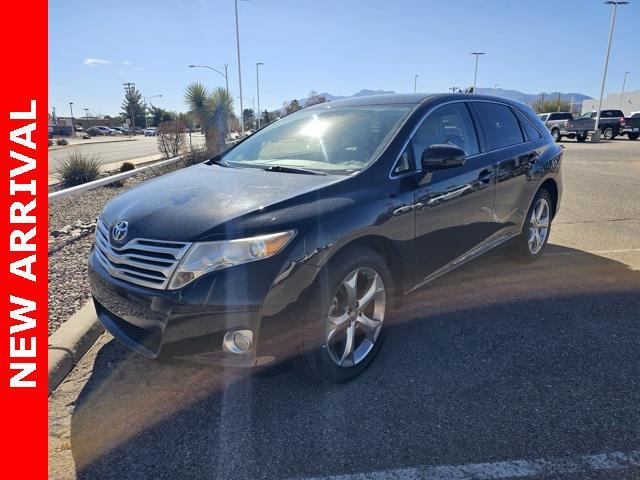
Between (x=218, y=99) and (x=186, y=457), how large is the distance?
2481cm

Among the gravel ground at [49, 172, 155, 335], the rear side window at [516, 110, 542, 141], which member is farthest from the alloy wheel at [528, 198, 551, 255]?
the gravel ground at [49, 172, 155, 335]

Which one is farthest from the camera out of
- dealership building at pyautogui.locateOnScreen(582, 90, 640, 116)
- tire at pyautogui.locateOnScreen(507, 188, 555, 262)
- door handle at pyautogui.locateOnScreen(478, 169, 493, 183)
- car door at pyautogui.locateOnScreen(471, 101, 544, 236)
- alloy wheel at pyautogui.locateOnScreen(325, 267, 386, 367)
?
dealership building at pyautogui.locateOnScreen(582, 90, 640, 116)

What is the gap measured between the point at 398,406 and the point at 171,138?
15.2 meters

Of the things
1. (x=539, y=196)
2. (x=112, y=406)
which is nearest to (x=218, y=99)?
(x=539, y=196)

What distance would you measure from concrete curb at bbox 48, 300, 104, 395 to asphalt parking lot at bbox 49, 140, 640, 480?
0.25ft

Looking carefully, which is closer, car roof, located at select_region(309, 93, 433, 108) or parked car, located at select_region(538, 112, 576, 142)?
car roof, located at select_region(309, 93, 433, 108)

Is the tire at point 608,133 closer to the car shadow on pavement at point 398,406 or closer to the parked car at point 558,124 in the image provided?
the parked car at point 558,124

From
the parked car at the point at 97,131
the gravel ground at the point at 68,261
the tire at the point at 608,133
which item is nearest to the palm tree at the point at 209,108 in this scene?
the gravel ground at the point at 68,261

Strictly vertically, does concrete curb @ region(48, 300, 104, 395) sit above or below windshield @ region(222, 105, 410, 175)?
below

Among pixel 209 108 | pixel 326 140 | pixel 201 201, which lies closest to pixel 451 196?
pixel 326 140

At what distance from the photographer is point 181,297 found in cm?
232

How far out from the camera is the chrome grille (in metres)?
2.38

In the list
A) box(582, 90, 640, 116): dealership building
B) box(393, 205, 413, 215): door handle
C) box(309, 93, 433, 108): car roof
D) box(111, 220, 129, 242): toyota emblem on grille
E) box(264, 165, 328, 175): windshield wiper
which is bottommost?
box(111, 220, 129, 242): toyota emblem on grille

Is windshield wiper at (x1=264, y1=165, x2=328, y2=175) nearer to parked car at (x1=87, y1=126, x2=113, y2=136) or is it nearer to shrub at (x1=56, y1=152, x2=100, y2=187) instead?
shrub at (x1=56, y1=152, x2=100, y2=187)
